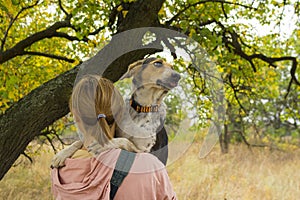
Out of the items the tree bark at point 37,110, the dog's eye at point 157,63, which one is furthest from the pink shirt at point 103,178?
the tree bark at point 37,110

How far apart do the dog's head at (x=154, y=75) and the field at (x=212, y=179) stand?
3233 mm

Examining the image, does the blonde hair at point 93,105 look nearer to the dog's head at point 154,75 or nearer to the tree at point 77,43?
the dog's head at point 154,75

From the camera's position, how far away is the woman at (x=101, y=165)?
7.00 ft

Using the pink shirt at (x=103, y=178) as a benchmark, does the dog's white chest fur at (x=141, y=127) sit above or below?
above

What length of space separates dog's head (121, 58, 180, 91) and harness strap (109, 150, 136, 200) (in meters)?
0.53

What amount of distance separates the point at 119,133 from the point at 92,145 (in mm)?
264

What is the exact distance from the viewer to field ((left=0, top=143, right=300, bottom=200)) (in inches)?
284

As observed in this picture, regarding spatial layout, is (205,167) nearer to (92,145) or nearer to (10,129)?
(10,129)

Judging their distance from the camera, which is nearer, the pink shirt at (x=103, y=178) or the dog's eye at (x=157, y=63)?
the pink shirt at (x=103, y=178)

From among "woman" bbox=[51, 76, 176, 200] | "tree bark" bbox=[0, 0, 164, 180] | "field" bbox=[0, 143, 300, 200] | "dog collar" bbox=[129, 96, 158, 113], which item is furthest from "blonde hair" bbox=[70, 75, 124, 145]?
"field" bbox=[0, 143, 300, 200]

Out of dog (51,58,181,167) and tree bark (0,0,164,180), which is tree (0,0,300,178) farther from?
dog (51,58,181,167)

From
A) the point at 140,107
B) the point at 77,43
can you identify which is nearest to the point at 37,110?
the point at 77,43

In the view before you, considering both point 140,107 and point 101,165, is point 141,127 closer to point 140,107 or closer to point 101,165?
point 140,107

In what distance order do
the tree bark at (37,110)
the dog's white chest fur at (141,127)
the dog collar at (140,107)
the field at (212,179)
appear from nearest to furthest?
the dog's white chest fur at (141,127) → the dog collar at (140,107) → the tree bark at (37,110) → the field at (212,179)
